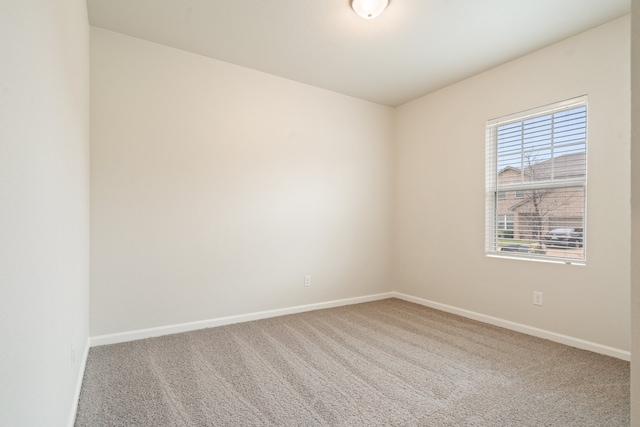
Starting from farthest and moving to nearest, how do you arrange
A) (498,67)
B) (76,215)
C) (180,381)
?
(498,67), (180,381), (76,215)

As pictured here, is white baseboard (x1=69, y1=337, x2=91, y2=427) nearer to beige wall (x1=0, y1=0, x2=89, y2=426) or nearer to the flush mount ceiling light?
beige wall (x1=0, y1=0, x2=89, y2=426)

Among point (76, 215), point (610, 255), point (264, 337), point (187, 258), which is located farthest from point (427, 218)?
point (76, 215)

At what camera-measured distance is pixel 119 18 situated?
249cm

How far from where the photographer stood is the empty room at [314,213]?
5.42 ft

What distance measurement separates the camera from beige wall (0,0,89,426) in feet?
2.52

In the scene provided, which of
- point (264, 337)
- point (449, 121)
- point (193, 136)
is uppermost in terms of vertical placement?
point (449, 121)

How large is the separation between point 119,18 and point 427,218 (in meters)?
3.65

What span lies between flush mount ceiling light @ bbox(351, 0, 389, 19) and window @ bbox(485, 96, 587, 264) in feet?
5.66

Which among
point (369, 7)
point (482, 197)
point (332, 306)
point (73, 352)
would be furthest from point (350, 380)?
point (369, 7)

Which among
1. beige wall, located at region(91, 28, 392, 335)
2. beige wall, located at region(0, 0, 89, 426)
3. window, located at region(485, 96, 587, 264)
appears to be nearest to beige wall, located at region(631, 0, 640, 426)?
beige wall, located at region(0, 0, 89, 426)

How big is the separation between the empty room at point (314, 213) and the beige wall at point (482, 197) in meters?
0.02

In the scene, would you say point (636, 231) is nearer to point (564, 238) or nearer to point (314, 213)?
point (564, 238)

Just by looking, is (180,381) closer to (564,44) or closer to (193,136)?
(193,136)

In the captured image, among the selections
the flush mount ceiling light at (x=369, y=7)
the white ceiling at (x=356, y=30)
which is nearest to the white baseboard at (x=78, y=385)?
the white ceiling at (x=356, y=30)
